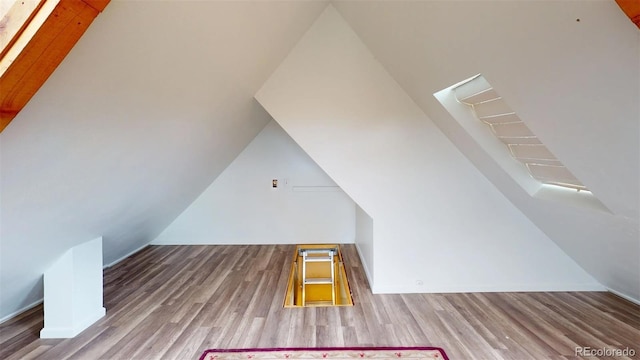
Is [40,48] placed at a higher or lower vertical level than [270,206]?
higher

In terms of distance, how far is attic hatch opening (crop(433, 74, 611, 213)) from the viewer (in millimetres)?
2020

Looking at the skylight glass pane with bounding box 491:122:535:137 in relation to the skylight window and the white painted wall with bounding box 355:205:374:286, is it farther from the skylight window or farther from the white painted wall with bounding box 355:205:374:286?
the white painted wall with bounding box 355:205:374:286

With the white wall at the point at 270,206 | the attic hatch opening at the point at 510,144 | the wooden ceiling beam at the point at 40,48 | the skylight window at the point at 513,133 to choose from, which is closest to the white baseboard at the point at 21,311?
the white wall at the point at 270,206

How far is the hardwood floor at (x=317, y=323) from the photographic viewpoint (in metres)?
2.24

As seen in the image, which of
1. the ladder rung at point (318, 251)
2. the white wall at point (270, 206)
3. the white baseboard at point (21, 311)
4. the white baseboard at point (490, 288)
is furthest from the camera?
the white wall at point (270, 206)

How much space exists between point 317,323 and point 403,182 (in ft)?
5.17

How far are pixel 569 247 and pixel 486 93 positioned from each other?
1.97 m

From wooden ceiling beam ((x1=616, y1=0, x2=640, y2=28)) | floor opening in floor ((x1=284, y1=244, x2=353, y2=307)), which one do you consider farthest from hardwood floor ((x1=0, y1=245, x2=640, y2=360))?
wooden ceiling beam ((x1=616, y1=0, x2=640, y2=28))

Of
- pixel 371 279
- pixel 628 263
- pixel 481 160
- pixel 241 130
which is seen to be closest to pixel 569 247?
pixel 628 263

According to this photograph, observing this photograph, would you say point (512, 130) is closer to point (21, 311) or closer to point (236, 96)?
point (236, 96)

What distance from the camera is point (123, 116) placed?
1.58m

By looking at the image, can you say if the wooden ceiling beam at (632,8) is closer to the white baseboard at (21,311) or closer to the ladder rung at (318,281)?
the ladder rung at (318,281)

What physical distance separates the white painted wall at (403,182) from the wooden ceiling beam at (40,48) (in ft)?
6.59

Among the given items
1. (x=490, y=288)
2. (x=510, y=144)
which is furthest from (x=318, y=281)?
(x=510, y=144)
